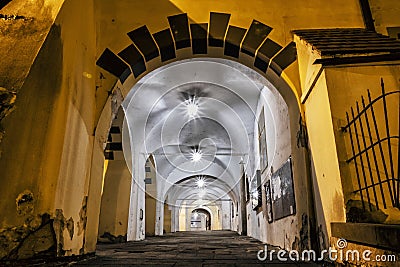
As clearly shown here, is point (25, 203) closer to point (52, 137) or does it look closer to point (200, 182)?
point (52, 137)

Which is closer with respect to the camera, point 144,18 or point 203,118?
point 144,18

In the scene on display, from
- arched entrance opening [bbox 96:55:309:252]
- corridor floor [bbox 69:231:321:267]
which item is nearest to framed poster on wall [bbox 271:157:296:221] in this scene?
arched entrance opening [bbox 96:55:309:252]

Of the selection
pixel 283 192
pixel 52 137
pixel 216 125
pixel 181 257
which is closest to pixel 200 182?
pixel 216 125

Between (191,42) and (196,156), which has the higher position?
(196,156)

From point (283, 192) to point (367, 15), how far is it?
2.39 m

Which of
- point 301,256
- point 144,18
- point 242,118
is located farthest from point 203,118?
point 301,256

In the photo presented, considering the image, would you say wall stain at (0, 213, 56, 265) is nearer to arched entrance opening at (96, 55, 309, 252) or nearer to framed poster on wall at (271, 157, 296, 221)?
arched entrance opening at (96, 55, 309, 252)

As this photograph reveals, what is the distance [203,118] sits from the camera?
8484mm

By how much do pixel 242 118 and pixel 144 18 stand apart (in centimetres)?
467

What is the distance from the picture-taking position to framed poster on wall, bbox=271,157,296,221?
3.60 m

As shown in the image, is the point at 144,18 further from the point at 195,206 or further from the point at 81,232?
the point at 195,206

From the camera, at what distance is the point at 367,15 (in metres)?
3.42

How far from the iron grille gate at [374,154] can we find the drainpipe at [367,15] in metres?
1.46

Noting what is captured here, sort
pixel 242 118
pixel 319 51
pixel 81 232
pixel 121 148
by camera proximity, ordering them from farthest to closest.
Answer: pixel 242 118, pixel 121 148, pixel 81 232, pixel 319 51
